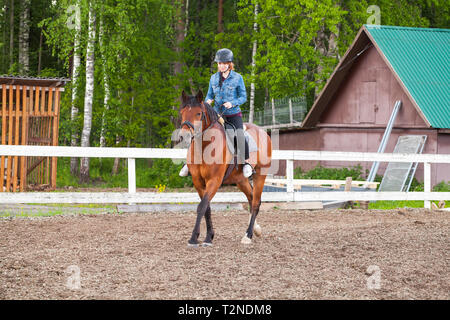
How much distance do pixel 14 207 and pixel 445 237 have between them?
8.81 m

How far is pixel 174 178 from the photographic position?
2186cm

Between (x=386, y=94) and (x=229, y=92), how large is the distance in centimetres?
1555

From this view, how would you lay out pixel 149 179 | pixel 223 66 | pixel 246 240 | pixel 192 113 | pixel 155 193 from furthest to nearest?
pixel 149 179 → pixel 155 193 → pixel 246 240 → pixel 223 66 → pixel 192 113

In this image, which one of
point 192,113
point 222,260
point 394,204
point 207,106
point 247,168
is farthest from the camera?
point 394,204

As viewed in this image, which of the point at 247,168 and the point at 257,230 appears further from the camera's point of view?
the point at 257,230

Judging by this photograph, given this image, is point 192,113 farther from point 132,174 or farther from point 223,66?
point 132,174

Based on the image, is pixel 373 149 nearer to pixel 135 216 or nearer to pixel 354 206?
pixel 354 206

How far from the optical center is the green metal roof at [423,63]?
19906mm

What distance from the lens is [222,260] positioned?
6688 mm

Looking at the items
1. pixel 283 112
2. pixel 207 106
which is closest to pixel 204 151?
pixel 207 106

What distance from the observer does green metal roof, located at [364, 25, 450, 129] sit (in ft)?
65.3

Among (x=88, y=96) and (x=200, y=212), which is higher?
(x=88, y=96)

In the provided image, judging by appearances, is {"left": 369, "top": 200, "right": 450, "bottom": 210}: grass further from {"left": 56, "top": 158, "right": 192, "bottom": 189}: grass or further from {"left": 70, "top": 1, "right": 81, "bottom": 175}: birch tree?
{"left": 70, "top": 1, "right": 81, "bottom": 175}: birch tree
